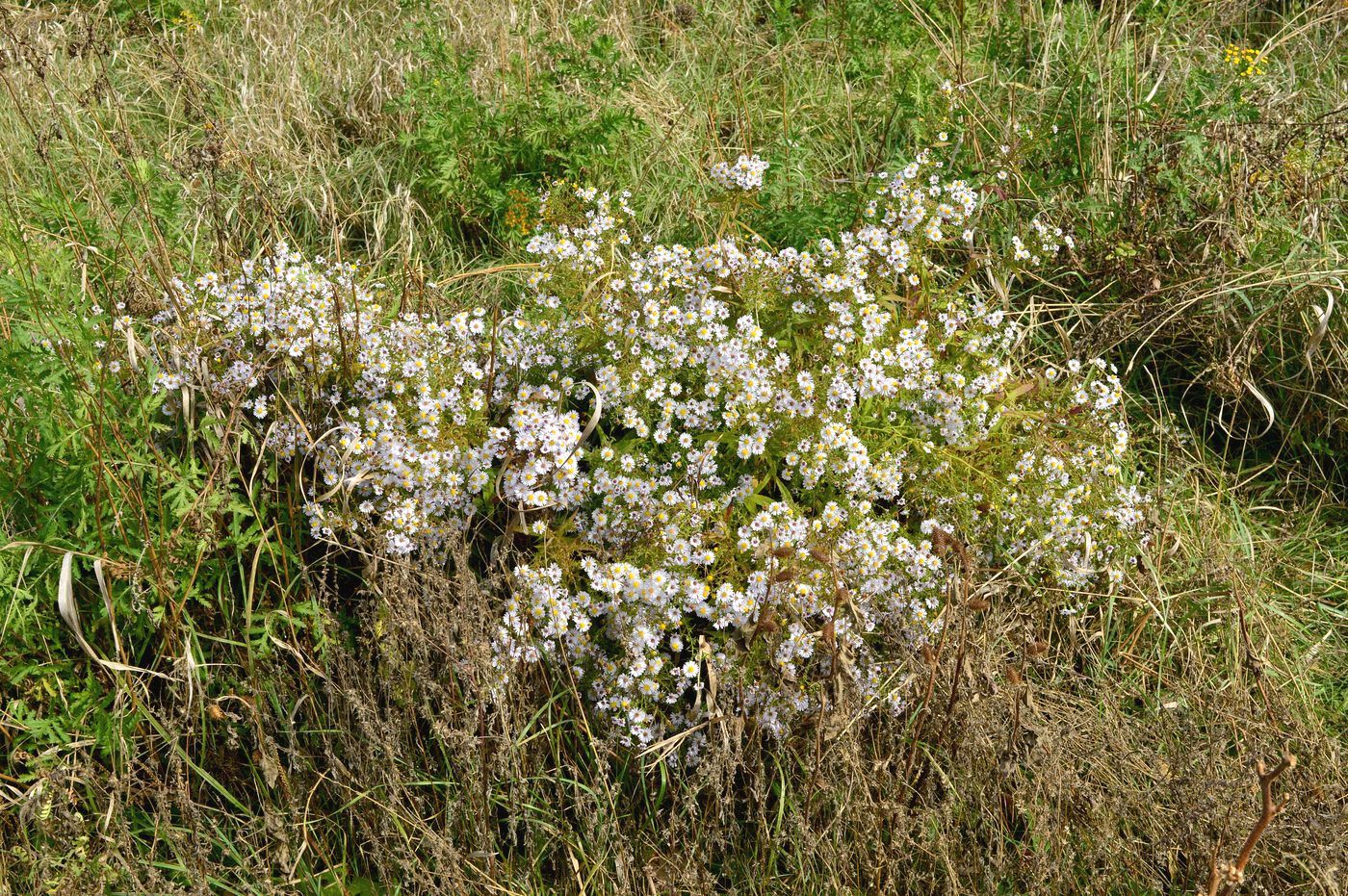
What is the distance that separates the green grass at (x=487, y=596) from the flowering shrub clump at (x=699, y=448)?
0.51 ft

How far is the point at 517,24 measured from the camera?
15.3 feet

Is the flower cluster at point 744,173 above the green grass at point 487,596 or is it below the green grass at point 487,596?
above

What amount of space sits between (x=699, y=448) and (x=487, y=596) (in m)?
0.61

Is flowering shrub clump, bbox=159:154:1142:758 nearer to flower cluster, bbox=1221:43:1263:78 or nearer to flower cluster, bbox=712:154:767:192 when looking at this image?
flower cluster, bbox=712:154:767:192

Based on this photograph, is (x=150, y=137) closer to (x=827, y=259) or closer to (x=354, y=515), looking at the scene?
(x=354, y=515)

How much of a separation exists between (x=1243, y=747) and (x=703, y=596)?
4.23 feet

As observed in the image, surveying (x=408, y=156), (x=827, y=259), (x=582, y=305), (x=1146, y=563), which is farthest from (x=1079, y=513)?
(x=408, y=156)

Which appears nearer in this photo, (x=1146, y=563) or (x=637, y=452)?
(x=637, y=452)

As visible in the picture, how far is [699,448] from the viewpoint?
8.86ft

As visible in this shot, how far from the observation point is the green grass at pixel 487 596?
2.30m

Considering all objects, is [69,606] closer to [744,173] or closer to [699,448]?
[699,448]

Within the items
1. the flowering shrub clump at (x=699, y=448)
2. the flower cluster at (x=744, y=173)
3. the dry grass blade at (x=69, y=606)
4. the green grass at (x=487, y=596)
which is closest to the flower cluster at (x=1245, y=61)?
the green grass at (x=487, y=596)

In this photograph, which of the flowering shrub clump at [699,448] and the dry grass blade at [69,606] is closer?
the dry grass blade at [69,606]

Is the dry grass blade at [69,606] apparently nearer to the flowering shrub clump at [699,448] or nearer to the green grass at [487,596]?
the green grass at [487,596]
